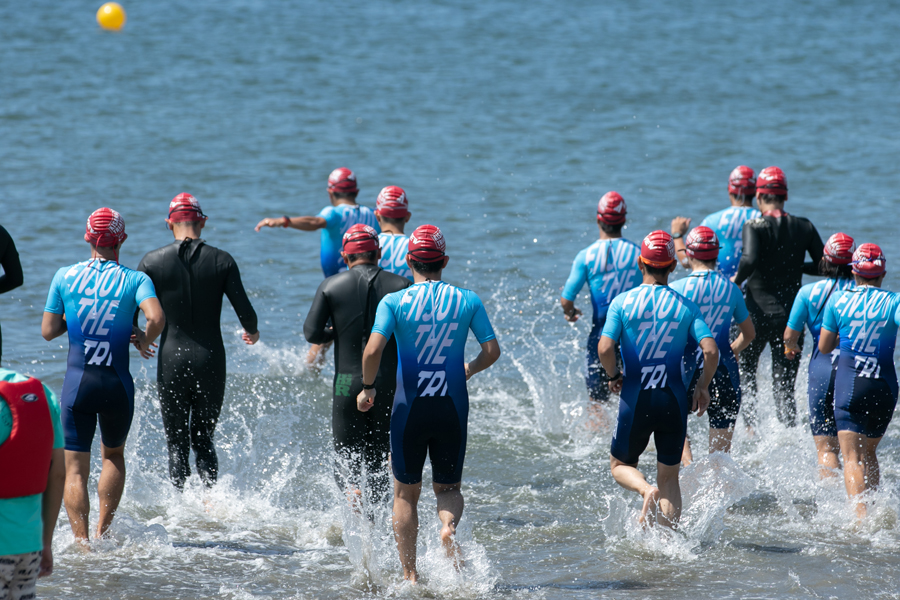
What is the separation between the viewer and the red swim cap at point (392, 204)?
26.8 ft

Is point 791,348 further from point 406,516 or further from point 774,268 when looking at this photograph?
point 406,516

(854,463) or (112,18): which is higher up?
(112,18)

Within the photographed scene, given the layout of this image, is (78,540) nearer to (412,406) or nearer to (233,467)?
(233,467)

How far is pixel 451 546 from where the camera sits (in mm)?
5887

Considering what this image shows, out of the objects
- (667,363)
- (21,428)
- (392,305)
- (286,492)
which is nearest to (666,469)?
(667,363)

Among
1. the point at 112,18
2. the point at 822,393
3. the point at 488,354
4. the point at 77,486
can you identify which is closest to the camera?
the point at 488,354

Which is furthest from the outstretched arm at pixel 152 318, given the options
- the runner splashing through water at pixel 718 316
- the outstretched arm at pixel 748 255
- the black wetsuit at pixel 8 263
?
the outstretched arm at pixel 748 255

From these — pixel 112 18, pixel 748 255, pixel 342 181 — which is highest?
pixel 112 18

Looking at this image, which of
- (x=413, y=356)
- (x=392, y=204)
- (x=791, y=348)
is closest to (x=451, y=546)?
(x=413, y=356)

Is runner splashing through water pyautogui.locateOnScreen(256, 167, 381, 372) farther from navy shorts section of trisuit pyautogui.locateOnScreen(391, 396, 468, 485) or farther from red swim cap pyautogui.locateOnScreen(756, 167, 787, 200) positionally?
navy shorts section of trisuit pyautogui.locateOnScreen(391, 396, 468, 485)

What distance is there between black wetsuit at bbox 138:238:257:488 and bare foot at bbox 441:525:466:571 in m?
2.16

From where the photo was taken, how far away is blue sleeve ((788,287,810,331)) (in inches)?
299

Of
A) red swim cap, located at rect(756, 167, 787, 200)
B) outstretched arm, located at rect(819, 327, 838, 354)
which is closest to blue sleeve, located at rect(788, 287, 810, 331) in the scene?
outstretched arm, located at rect(819, 327, 838, 354)

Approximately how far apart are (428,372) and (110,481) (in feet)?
7.53
